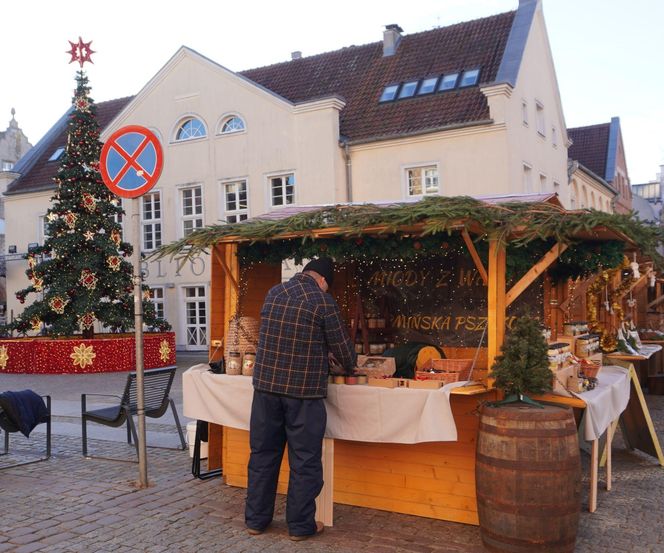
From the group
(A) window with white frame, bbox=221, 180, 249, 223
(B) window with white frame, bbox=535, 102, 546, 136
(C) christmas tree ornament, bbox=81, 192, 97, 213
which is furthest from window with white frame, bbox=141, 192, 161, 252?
(B) window with white frame, bbox=535, 102, 546, 136

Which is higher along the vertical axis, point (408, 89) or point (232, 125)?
point (408, 89)

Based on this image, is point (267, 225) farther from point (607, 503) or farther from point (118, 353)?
point (118, 353)

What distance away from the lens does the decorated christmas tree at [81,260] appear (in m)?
18.8

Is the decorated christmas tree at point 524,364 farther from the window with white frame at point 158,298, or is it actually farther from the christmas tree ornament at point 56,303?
the window with white frame at point 158,298

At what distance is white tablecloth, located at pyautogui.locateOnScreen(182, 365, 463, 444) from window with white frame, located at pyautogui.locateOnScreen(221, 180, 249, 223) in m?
17.3

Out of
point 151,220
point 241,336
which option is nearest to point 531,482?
point 241,336

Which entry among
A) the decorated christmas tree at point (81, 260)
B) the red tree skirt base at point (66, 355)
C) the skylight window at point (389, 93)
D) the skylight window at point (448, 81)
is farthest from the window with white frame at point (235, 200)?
the skylight window at point (448, 81)

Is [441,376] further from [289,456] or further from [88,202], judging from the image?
[88,202]

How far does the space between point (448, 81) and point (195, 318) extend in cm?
1094

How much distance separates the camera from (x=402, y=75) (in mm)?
23719

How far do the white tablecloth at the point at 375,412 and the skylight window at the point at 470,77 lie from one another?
681 inches

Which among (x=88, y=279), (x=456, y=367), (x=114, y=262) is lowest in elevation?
(x=456, y=367)

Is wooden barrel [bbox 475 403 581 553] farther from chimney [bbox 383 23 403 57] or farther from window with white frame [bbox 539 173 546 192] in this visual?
chimney [bbox 383 23 403 57]

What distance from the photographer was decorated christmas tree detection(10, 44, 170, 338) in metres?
18.8
